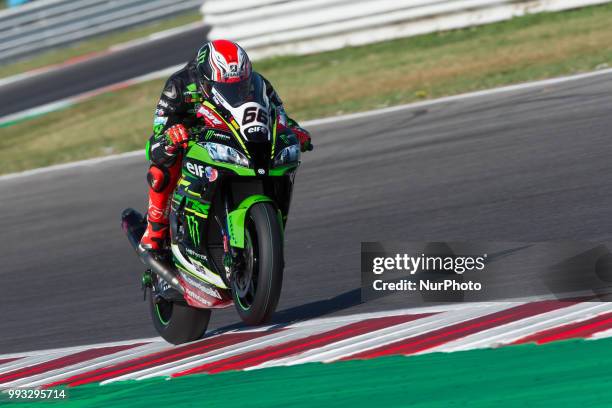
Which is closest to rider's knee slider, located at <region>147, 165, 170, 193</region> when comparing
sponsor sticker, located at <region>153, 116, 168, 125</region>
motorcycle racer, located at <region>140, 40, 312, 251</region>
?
motorcycle racer, located at <region>140, 40, 312, 251</region>

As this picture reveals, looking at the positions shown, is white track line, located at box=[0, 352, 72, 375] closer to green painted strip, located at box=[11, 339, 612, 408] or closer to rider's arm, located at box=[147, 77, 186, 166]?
green painted strip, located at box=[11, 339, 612, 408]

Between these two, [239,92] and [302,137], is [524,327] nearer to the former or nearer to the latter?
[302,137]

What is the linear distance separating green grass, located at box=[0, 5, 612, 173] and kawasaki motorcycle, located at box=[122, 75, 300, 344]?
7.16 m

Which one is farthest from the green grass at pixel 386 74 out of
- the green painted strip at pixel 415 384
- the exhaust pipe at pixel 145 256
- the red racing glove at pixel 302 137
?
the green painted strip at pixel 415 384

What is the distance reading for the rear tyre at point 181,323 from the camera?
6.36 meters

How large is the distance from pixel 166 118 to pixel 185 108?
116mm

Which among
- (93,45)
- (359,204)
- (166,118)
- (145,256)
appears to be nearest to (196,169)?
(166,118)

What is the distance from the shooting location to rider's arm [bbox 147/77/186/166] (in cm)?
595

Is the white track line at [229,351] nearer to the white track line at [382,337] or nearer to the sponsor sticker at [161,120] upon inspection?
the white track line at [382,337]

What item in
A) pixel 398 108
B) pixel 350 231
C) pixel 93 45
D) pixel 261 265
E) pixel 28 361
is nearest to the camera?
pixel 261 265

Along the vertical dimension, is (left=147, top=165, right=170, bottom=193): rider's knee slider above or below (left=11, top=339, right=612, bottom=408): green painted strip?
above

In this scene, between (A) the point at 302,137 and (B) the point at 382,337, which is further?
(A) the point at 302,137

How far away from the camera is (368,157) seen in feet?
34.6

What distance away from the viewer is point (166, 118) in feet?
19.7
